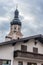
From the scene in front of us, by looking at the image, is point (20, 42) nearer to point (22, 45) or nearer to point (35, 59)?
point (22, 45)

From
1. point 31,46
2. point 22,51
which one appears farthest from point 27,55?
point 31,46

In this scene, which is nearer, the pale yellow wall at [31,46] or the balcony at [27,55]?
the balcony at [27,55]

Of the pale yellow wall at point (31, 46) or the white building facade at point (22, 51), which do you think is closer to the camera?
the white building facade at point (22, 51)

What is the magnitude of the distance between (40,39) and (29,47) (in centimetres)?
213

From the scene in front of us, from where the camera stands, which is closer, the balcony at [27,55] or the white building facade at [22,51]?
the white building facade at [22,51]

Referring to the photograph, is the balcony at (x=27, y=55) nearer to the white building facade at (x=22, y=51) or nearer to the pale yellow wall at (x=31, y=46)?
the white building facade at (x=22, y=51)

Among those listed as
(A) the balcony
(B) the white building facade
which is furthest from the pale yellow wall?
(A) the balcony

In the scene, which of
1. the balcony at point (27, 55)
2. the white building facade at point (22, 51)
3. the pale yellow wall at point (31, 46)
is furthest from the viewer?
the pale yellow wall at point (31, 46)

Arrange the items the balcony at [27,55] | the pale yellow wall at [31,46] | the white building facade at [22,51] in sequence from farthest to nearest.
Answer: the pale yellow wall at [31,46] → the balcony at [27,55] → the white building facade at [22,51]

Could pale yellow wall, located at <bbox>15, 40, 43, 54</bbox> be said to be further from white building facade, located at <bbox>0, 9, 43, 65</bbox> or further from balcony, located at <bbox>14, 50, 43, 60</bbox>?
balcony, located at <bbox>14, 50, 43, 60</bbox>

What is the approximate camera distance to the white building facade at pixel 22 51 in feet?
90.6

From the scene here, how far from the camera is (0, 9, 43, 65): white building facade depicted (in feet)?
90.6

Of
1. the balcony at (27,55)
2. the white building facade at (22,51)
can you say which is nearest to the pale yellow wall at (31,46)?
the white building facade at (22,51)

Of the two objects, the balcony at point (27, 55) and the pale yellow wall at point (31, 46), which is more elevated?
the pale yellow wall at point (31, 46)
